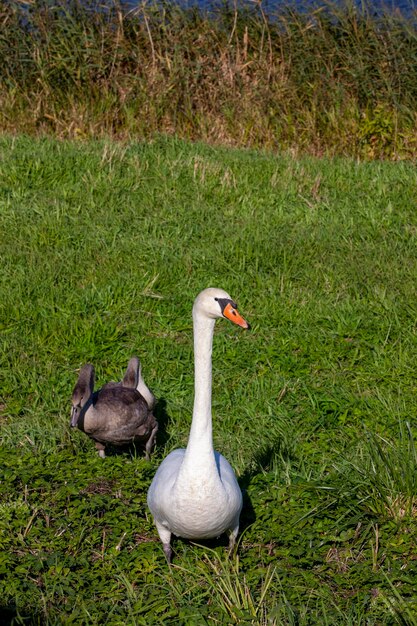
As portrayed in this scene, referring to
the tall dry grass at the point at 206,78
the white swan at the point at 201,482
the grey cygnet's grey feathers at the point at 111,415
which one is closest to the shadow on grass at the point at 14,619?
the white swan at the point at 201,482

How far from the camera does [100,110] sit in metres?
11.3

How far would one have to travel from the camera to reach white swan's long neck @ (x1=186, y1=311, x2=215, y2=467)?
14.7 feet

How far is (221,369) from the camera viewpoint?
667 cm

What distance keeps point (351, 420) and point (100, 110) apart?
6.45 m

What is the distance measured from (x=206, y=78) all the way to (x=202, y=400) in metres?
7.59

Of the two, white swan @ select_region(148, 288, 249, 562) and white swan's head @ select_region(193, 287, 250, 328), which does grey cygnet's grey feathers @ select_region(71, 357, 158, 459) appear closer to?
white swan @ select_region(148, 288, 249, 562)

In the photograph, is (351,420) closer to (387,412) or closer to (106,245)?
(387,412)

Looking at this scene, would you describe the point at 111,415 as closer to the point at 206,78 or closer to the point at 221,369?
the point at 221,369

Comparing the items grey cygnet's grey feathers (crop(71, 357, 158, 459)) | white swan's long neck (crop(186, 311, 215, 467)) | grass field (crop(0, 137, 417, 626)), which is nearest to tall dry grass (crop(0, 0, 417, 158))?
grass field (crop(0, 137, 417, 626))

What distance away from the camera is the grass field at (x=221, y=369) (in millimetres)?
4418

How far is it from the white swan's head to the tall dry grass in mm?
6818

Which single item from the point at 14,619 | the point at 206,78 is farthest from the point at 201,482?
the point at 206,78

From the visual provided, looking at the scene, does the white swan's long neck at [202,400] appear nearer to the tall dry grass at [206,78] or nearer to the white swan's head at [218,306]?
the white swan's head at [218,306]

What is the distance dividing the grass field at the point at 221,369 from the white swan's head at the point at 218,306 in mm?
1085
